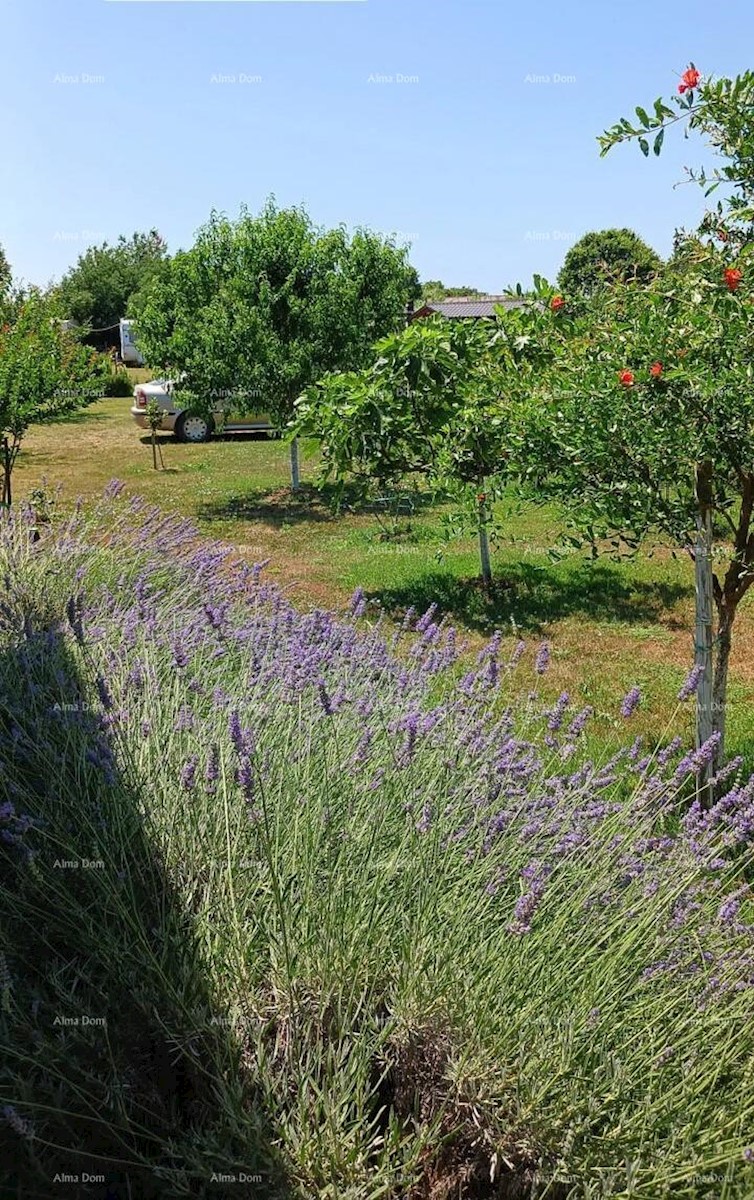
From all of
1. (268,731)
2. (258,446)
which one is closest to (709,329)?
(268,731)

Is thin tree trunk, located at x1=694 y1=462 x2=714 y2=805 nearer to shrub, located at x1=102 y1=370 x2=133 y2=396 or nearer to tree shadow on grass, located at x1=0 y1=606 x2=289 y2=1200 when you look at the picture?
tree shadow on grass, located at x1=0 y1=606 x2=289 y2=1200

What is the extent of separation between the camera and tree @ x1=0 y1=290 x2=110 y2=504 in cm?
1031

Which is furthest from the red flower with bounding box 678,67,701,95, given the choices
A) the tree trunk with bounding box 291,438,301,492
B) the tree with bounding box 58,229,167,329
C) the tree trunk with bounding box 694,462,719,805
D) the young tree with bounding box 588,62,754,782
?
the tree with bounding box 58,229,167,329

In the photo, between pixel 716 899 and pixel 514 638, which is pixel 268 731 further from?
pixel 514 638

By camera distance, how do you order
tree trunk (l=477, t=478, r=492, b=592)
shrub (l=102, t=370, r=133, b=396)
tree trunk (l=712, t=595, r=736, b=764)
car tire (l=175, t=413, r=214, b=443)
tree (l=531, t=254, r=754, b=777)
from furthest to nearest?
shrub (l=102, t=370, r=133, b=396) → car tire (l=175, t=413, r=214, b=443) → tree trunk (l=477, t=478, r=492, b=592) → tree trunk (l=712, t=595, r=736, b=764) → tree (l=531, t=254, r=754, b=777)

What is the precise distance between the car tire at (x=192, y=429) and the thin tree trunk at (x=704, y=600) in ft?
58.8

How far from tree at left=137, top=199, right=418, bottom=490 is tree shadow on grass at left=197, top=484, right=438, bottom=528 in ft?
3.98

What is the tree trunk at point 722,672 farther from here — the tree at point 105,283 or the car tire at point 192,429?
the tree at point 105,283

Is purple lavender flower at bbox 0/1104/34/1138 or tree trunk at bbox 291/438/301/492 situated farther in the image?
tree trunk at bbox 291/438/301/492

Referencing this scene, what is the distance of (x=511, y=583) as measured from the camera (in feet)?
28.9

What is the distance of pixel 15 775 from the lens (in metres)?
3.31

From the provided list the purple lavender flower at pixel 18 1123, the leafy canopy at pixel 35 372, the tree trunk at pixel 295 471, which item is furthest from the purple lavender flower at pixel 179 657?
the tree trunk at pixel 295 471

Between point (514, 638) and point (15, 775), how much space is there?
461cm

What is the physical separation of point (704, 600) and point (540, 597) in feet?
13.7
